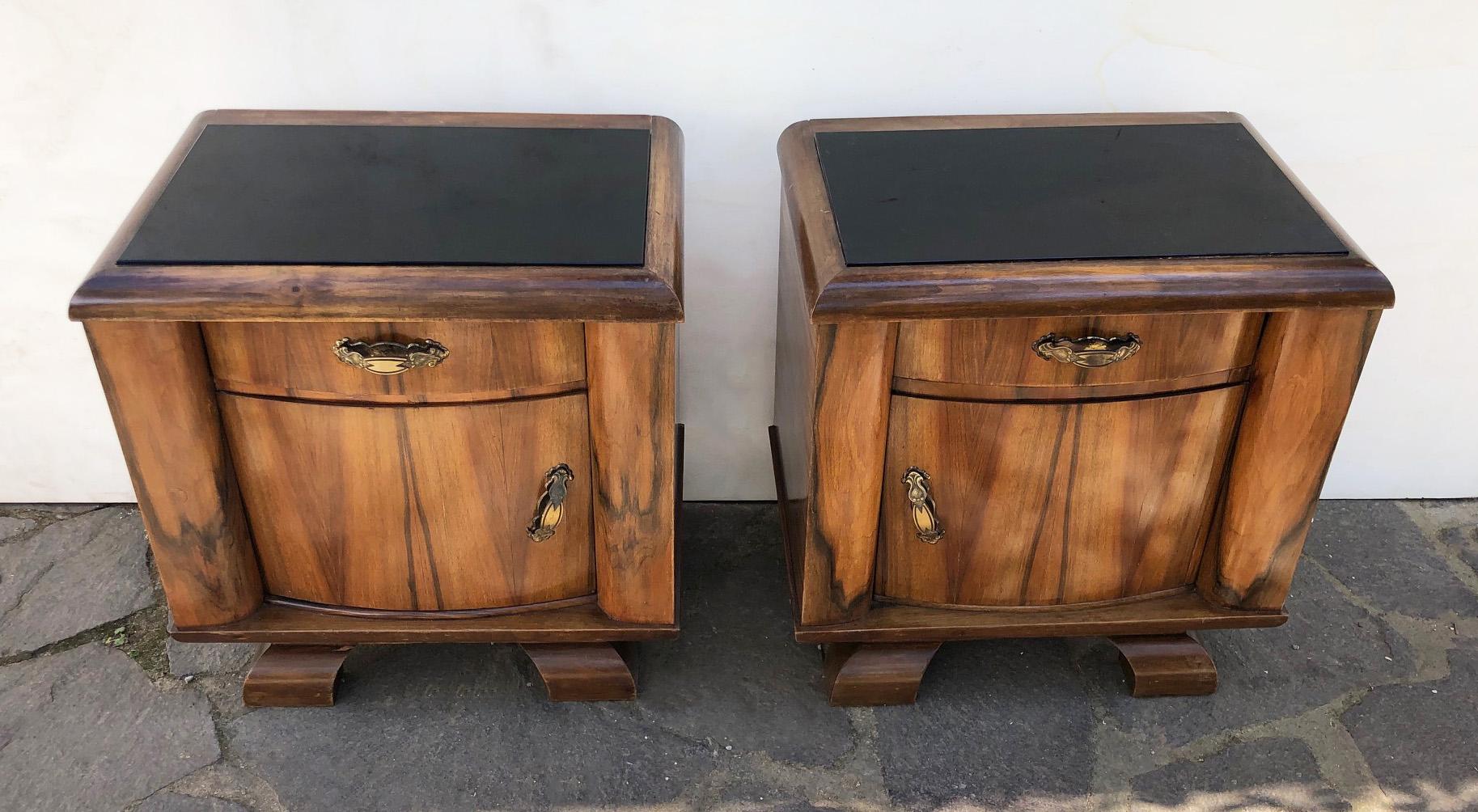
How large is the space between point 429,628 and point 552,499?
0.87 feet

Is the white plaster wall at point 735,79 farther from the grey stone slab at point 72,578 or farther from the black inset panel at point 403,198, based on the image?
the grey stone slab at point 72,578

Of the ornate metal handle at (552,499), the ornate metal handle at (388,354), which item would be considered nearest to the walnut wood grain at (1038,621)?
the ornate metal handle at (552,499)

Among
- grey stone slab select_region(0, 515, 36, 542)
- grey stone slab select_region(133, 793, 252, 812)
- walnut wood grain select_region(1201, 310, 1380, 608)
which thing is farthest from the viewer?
grey stone slab select_region(0, 515, 36, 542)

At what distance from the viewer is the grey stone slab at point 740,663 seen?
5.04 ft

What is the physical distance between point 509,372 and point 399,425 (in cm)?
14

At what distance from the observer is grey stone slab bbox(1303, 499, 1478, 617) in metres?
1.76

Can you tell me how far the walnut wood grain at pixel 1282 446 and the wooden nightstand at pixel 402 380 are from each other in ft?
2.20

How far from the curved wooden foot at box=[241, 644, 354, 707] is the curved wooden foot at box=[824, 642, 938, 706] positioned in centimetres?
64

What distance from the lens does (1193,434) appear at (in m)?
1.36

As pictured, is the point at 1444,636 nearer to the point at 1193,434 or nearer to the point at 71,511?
the point at 1193,434

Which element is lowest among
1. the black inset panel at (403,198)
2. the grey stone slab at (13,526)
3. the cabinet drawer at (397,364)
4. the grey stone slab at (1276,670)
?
the grey stone slab at (1276,670)

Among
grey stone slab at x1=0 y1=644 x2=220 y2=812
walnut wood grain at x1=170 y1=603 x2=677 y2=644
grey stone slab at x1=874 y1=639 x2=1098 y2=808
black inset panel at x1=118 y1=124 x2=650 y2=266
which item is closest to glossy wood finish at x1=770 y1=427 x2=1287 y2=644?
grey stone slab at x1=874 y1=639 x2=1098 y2=808

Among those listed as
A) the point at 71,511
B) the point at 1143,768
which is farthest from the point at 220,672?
the point at 1143,768

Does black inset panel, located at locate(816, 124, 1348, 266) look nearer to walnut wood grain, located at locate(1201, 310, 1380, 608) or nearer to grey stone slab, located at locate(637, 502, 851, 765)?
walnut wood grain, located at locate(1201, 310, 1380, 608)
